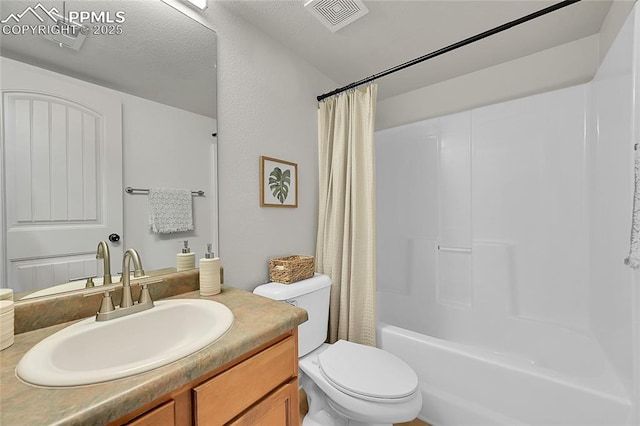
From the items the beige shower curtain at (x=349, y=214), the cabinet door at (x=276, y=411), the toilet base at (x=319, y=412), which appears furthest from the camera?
the beige shower curtain at (x=349, y=214)

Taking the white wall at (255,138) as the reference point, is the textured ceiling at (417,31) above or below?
above

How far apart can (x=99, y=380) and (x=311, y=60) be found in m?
2.03

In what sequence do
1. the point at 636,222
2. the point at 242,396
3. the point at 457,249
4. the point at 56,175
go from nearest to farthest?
the point at 242,396 → the point at 56,175 → the point at 636,222 → the point at 457,249

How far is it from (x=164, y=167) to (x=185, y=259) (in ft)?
1.40

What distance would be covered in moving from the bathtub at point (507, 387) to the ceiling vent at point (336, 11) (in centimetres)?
184

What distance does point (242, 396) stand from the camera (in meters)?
0.74

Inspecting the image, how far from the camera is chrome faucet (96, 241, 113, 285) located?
96 cm

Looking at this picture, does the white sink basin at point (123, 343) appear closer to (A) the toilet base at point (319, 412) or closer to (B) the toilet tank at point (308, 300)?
(B) the toilet tank at point (308, 300)

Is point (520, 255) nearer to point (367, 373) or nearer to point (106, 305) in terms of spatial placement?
point (367, 373)

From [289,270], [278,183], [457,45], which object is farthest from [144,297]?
[457,45]

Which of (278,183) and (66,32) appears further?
(278,183)

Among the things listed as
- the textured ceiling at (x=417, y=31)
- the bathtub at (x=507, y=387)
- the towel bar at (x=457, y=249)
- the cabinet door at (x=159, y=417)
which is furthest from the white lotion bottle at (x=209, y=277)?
the towel bar at (x=457, y=249)

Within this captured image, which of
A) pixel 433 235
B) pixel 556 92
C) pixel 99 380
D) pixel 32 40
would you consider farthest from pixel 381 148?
pixel 99 380

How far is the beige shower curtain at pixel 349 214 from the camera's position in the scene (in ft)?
5.54
